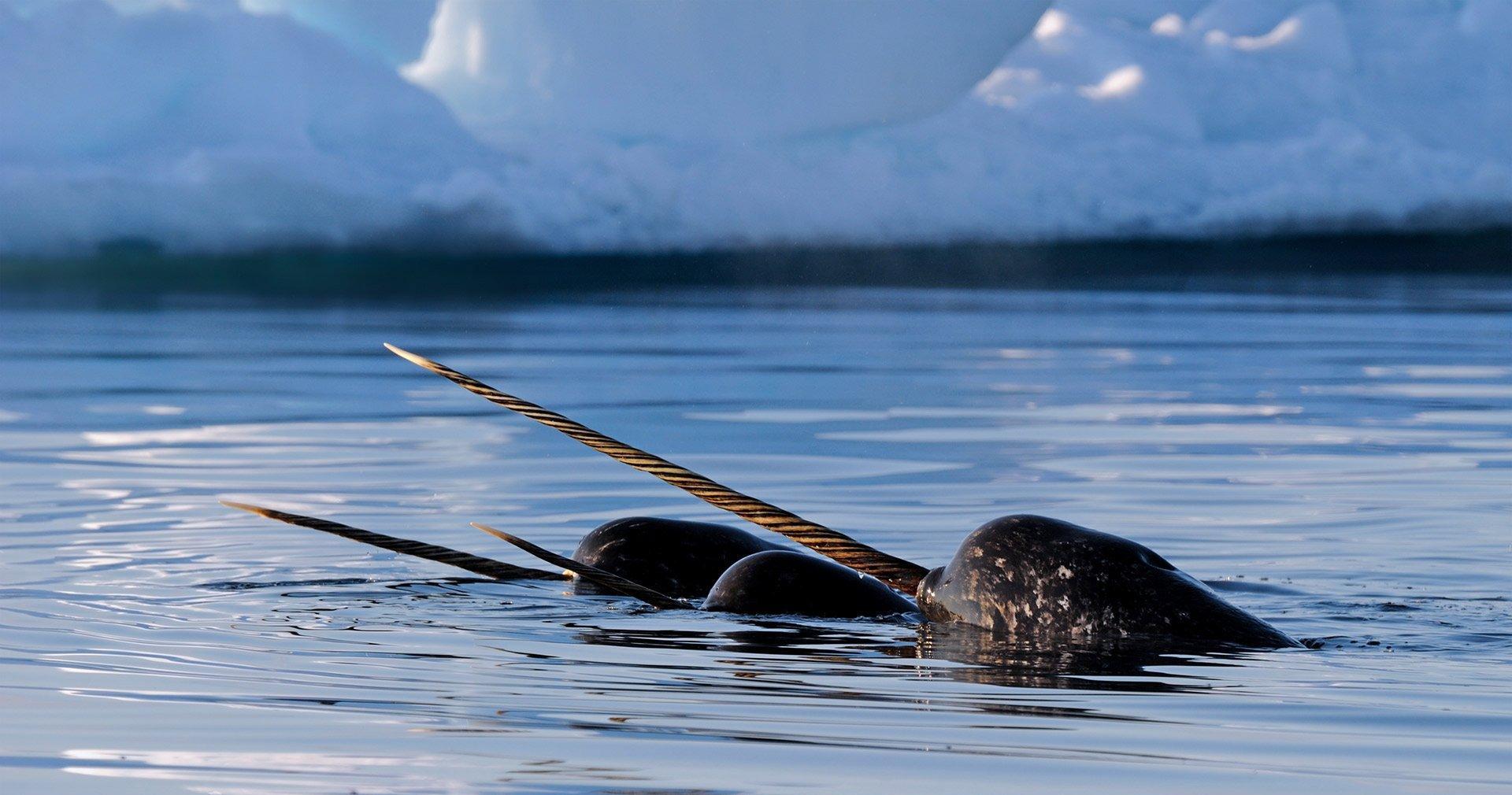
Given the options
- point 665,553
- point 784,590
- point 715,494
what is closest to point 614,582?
point 784,590

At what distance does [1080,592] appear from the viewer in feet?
30.1

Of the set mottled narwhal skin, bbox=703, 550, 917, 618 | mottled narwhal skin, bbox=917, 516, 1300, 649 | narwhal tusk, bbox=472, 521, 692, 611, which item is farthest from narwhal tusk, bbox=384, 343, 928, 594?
narwhal tusk, bbox=472, 521, 692, 611

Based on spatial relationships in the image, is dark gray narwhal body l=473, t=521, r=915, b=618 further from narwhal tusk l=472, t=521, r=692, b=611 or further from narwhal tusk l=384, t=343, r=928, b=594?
narwhal tusk l=384, t=343, r=928, b=594

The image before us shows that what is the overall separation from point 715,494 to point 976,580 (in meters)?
1.23

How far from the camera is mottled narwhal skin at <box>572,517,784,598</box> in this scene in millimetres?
11008

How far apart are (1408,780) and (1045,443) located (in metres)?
13.1

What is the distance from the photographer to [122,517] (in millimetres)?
13523

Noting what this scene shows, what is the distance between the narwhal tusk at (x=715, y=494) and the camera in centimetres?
882

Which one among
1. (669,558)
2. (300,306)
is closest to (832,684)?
(669,558)

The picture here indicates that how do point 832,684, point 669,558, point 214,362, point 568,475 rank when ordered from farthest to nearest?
1. point 214,362
2. point 568,475
3. point 669,558
4. point 832,684

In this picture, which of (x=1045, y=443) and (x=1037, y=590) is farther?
(x=1045, y=443)

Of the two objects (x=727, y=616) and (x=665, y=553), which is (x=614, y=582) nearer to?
(x=727, y=616)

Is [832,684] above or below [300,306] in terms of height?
below

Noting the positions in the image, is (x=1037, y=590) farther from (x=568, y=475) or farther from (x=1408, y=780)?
(x=568, y=475)
